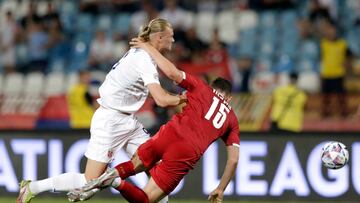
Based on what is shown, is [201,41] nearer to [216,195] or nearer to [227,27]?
[227,27]

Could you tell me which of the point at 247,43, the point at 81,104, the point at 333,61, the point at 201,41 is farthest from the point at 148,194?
the point at 247,43

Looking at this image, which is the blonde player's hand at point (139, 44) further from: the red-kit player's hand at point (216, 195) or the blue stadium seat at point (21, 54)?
the blue stadium seat at point (21, 54)

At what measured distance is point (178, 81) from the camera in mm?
8664

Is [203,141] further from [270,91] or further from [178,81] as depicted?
[270,91]

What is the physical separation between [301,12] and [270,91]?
2136 mm

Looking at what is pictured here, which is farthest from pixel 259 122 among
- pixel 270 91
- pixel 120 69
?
pixel 120 69

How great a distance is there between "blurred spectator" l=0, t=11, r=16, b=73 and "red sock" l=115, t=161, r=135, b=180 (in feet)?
27.6

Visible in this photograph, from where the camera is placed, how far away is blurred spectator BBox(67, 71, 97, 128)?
14.8m

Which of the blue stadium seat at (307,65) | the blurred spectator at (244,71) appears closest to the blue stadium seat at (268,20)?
the blurred spectator at (244,71)

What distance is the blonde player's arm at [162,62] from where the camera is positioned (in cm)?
864

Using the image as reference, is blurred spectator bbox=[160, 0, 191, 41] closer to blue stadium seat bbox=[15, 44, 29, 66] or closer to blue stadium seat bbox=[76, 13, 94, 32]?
blue stadium seat bbox=[76, 13, 94, 32]

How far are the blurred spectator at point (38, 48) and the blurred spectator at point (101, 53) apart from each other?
2.60ft

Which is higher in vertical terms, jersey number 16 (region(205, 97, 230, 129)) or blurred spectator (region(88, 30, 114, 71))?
jersey number 16 (region(205, 97, 230, 129))

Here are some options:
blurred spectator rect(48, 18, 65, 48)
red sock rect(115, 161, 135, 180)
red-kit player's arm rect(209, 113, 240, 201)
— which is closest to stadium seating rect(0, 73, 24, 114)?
blurred spectator rect(48, 18, 65, 48)
